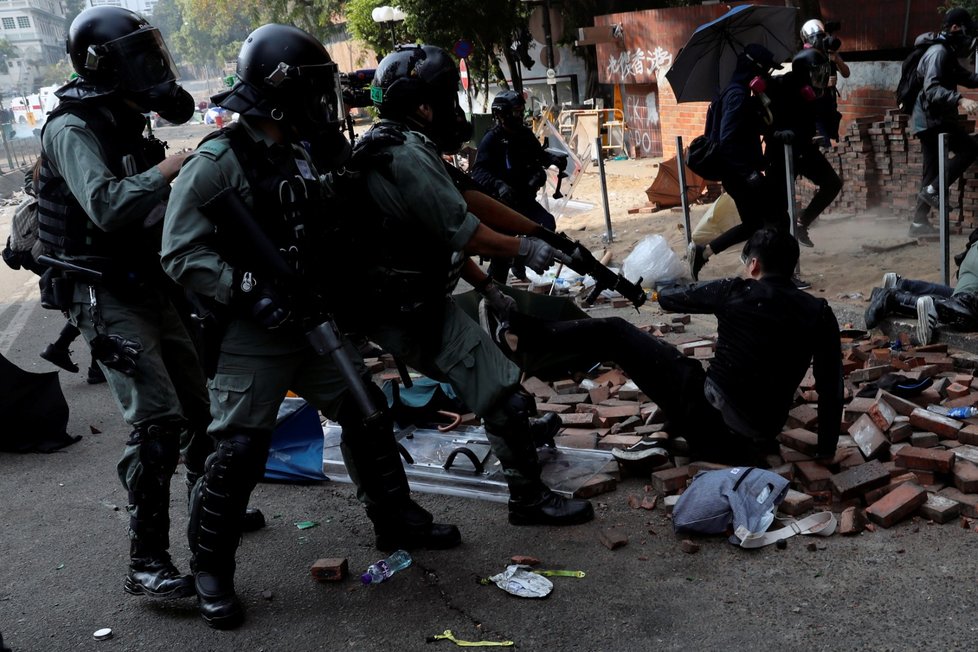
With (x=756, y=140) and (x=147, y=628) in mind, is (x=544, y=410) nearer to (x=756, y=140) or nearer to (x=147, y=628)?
(x=147, y=628)

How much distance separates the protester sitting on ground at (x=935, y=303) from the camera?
5.98m

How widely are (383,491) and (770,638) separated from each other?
1.58 meters

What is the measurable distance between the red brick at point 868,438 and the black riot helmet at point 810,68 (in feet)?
13.9

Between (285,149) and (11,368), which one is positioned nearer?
(285,149)

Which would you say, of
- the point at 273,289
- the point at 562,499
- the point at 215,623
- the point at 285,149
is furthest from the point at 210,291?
the point at 562,499

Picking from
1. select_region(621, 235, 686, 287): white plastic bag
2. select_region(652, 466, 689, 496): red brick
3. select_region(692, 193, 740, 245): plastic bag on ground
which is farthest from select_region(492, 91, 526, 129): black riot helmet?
select_region(652, 466, 689, 496): red brick

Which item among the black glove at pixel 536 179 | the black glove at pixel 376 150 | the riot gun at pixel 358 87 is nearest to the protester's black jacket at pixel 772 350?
the black glove at pixel 376 150

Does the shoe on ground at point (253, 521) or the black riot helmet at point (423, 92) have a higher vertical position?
the black riot helmet at point (423, 92)

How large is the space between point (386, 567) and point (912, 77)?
284 inches

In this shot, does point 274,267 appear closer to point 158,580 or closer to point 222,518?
point 222,518

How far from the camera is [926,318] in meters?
6.05

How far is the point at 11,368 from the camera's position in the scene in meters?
5.90

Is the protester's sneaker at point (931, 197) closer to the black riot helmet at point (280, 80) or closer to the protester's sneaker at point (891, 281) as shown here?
the protester's sneaker at point (891, 281)

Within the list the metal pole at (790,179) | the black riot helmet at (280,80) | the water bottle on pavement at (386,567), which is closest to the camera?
the black riot helmet at (280,80)
